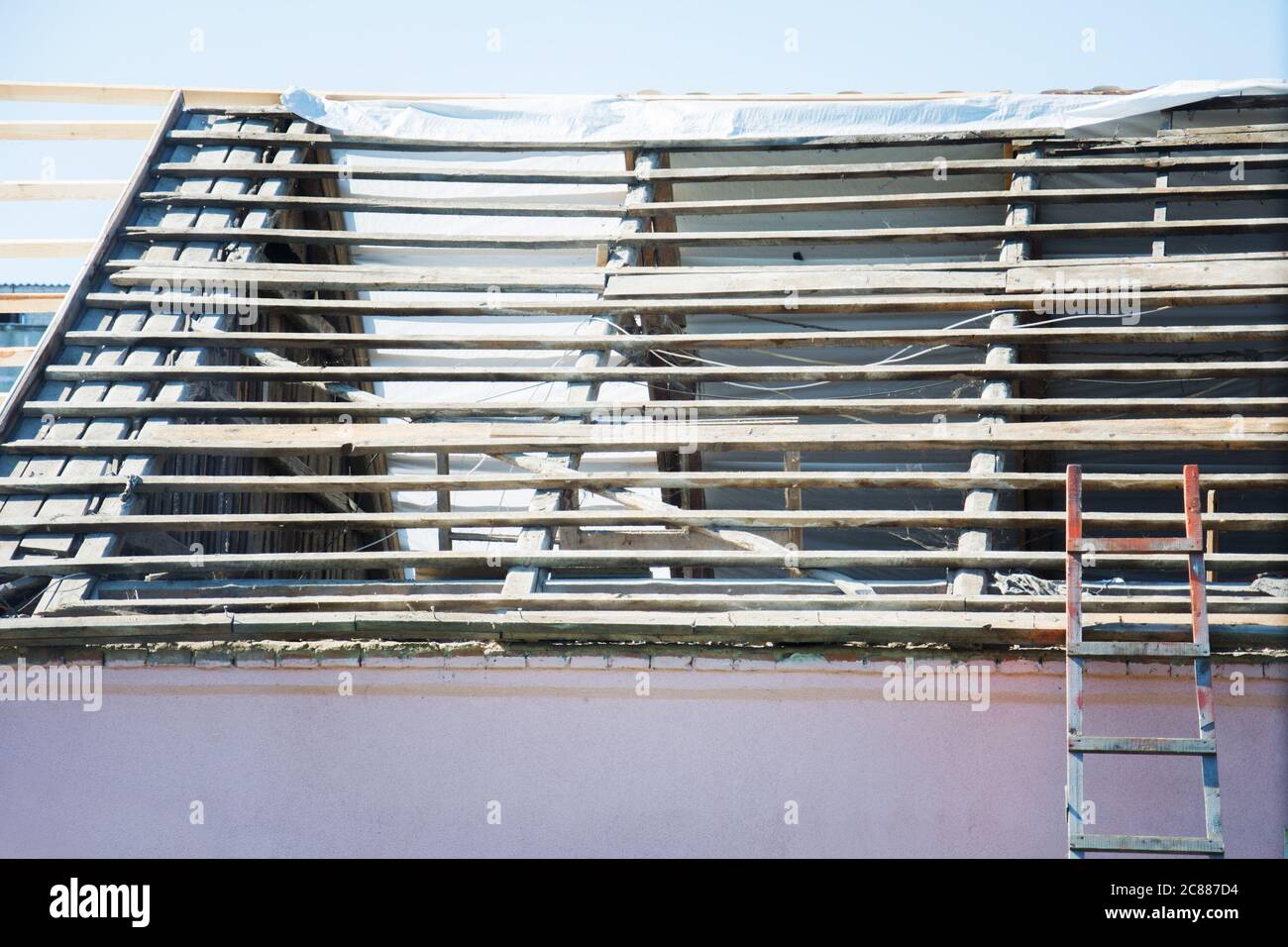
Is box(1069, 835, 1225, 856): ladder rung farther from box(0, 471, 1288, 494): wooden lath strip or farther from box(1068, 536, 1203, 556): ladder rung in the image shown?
box(0, 471, 1288, 494): wooden lath strip

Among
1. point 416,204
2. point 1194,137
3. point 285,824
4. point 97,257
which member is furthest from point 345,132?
point 1194,137

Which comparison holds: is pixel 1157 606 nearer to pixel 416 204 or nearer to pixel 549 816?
pixel 549 816

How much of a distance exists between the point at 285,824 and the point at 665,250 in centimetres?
471

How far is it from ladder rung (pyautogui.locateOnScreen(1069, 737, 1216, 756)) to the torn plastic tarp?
492cm

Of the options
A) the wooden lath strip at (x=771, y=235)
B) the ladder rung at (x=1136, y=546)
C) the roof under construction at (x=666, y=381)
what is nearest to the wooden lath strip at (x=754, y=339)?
the roof under construction at (x=666, y=381)

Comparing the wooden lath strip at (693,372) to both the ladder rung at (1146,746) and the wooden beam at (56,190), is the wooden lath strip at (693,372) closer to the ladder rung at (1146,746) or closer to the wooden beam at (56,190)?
the wooden beam at (56,190)

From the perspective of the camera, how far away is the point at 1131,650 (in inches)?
219

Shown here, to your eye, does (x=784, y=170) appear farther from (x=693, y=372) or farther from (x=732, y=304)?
(x=693, y=372)

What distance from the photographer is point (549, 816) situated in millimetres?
6348

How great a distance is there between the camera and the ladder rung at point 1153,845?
4992 mm

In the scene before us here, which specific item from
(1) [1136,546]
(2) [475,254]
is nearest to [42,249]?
(2) [475,254]

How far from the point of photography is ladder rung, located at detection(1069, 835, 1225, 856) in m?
4.99
